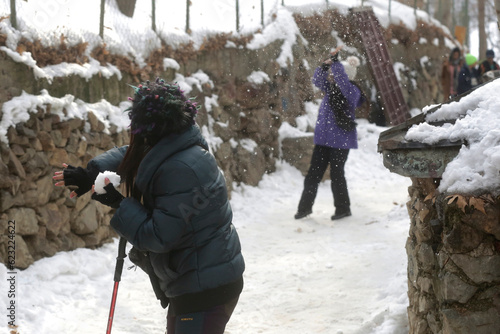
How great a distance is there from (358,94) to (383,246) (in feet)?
6.41

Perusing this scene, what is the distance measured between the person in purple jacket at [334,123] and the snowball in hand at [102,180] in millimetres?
4633

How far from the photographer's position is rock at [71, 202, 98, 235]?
18.5 ft

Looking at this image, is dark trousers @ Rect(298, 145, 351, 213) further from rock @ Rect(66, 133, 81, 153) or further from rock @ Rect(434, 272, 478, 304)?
rock @ Rect(434, 272, 478, 304)

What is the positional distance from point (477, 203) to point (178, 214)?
1488 millimetres

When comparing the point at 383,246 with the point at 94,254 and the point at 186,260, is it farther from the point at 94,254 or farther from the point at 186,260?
the point at 186,260

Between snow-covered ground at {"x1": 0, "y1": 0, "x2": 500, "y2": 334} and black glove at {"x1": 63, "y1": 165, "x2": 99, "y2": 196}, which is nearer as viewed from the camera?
black glove at {"x1": 63, "y1": 165, "x2": 99, "y2": 196}

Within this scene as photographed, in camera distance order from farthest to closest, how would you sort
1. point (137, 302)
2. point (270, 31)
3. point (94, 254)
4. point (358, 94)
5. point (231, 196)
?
1. point (270, 31)
2. point (231, 196)
3. point (358, 94)
4. point (94, 254)
5. point (137, 302)

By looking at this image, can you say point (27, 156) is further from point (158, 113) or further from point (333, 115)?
point (333, 115)

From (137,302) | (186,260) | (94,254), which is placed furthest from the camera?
(94,254)

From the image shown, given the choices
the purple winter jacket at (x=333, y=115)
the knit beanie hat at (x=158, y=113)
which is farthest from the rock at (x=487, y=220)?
the purple winter jacket at (x=333, y=115)

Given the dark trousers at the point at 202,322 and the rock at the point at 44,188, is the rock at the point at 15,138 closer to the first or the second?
the rock at the point at 44,188

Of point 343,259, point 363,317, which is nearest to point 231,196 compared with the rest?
point 343,259

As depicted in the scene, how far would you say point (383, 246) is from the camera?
606 cm

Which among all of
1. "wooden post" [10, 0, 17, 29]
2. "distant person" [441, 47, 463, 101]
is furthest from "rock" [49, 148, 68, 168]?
"distant person" [441, 47, 463, 101]
